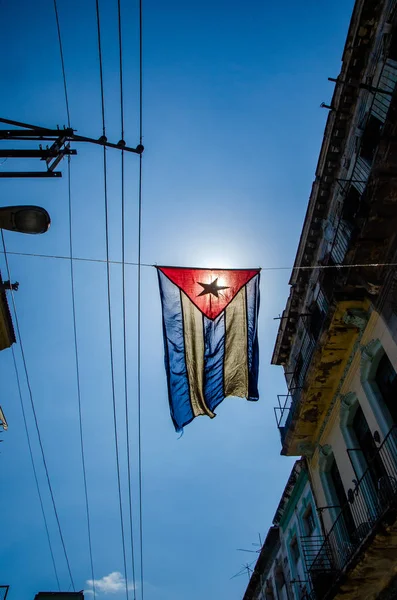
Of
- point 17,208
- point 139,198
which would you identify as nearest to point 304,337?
point 139,198

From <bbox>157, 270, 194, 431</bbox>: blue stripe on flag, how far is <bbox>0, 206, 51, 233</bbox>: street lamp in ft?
14.7

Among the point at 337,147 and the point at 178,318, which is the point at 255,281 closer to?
the point at 178,318

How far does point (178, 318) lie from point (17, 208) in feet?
17.1

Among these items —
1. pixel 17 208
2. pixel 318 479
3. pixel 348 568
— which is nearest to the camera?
pixel 17 208

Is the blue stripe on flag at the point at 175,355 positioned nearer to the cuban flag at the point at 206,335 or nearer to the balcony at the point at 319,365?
the cuban flag at the point at 206,335

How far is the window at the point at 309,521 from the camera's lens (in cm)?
1529

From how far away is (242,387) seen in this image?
409 inches

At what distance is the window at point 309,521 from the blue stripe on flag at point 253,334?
7.88 metres

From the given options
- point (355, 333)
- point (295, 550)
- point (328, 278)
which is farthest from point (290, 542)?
point (328, 278)

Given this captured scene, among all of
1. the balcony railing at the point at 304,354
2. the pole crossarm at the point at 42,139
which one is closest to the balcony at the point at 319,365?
the balcony railing at the point at 304,354

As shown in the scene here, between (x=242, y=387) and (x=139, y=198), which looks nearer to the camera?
(x=139, y=198)

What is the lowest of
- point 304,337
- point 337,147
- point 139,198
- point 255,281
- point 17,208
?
point 17,208

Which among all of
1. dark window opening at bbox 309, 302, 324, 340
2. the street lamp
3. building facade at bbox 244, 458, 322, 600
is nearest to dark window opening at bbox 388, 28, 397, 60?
dark window opening at bbox 309, 302, 324, 340

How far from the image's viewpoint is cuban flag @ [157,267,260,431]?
32.7 ft
